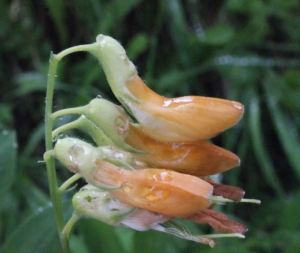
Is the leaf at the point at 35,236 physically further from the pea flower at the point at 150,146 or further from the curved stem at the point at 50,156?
the pea flower at the point at 150,146

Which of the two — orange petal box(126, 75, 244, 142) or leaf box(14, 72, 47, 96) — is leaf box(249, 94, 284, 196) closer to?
leaf box(14, 72, 47, 96)

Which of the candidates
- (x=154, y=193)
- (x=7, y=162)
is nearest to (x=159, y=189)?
(x=154, y=193)

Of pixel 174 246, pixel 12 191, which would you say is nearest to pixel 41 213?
pixel 174 246

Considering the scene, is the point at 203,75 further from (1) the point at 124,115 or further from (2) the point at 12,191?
(1) the point at 124,115

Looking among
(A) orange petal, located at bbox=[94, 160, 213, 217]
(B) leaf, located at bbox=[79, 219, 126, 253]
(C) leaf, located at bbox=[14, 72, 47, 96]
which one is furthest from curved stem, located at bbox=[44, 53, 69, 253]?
(C) leaf, located at bbox=[14, 72, 47, 96]

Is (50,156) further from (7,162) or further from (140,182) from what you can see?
(7,162)

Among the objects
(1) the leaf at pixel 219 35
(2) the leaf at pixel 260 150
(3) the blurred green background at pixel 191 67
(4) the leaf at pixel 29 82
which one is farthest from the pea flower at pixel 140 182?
(1) the leaf at pixel 219 35
